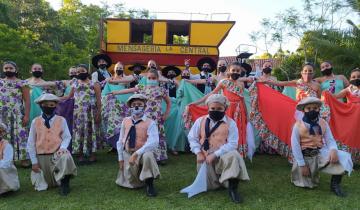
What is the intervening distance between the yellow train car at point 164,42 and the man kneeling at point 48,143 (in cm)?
995

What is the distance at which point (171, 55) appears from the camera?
16250mm

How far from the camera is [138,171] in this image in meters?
5.90

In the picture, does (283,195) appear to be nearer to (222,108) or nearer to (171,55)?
(222,108)

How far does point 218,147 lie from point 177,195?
0.88 m

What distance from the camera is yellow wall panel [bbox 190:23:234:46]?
15.9m

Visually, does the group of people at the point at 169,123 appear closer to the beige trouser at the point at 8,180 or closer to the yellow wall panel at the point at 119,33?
the beige trouser at the point at 8,180

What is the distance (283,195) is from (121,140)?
239cm

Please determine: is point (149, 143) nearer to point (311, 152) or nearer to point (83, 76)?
point (311, 152)

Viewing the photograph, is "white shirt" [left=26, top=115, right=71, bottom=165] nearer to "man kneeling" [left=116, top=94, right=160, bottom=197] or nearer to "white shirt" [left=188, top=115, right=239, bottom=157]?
"man kneeling" [left=116, top=94, right=160, bottom=197]

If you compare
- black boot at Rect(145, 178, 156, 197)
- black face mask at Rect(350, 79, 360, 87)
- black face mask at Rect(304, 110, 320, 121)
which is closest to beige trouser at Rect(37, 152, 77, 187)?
black boot at Rect(145, 178, 156, 197)

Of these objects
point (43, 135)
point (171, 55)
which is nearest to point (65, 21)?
point (171, 55)

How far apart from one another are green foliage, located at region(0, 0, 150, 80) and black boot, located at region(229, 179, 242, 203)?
534 inches

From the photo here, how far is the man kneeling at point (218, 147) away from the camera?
544 cm

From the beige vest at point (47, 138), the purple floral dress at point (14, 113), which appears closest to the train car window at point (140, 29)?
the purple floral dress at point (14, 113)
